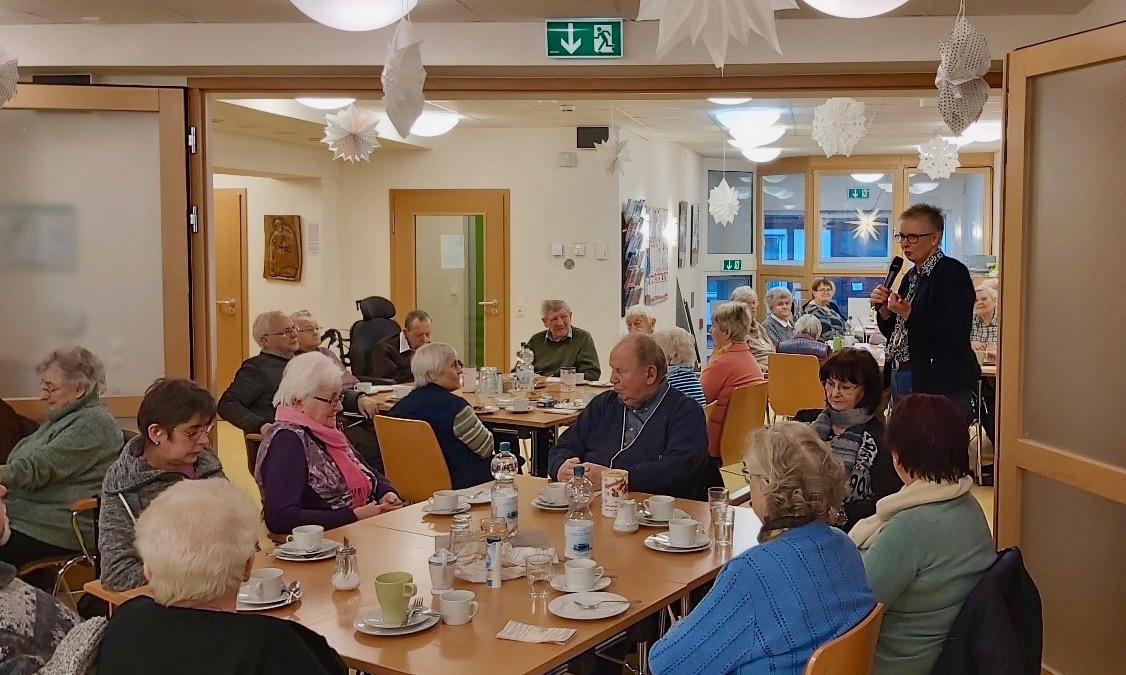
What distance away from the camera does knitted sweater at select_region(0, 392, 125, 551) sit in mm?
4105

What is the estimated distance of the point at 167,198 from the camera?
4.96 metres

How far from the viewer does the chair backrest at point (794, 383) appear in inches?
303

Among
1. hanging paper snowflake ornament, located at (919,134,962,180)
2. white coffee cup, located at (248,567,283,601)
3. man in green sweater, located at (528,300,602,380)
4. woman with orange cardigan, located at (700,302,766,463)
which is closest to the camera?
white coffee cup, located at (248,567,283,601)

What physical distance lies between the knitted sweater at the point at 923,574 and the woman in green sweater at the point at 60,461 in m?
2.90

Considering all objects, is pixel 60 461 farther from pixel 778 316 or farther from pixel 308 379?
pixel 778 316

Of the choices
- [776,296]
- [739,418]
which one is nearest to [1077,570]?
[739,418]

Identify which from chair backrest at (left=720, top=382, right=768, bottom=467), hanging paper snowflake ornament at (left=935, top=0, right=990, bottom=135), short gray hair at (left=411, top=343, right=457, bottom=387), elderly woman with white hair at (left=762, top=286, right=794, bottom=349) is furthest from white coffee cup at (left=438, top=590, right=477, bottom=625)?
elderly woman with white hair at (left=762, top=286, right=794, bottom=349)

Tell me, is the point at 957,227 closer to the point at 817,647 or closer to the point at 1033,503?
the point at 1033,503

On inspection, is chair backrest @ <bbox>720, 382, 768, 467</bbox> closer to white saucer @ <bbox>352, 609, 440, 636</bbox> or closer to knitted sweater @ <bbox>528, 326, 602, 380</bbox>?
knitted sweater @ <bbox>528, 326, 602, 380</bbox>

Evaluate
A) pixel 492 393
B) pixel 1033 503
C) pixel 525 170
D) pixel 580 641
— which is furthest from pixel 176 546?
pixel 525 170

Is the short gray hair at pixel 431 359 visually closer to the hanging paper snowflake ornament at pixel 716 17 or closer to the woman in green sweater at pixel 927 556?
the woman in green sweater at pixel 927 556

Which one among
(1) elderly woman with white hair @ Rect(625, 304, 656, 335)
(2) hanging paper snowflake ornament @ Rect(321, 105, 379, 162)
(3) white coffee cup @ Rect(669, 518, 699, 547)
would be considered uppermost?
(2) hanging paper snowflake ornament @ Rect(321, 105, 379, 162)

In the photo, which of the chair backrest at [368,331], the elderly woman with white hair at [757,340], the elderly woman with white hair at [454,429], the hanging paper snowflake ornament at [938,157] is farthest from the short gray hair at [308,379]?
the hanging paper snowflake ornament at [938,157]

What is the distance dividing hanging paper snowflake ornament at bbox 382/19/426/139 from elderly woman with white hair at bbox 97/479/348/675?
4.71 feet
